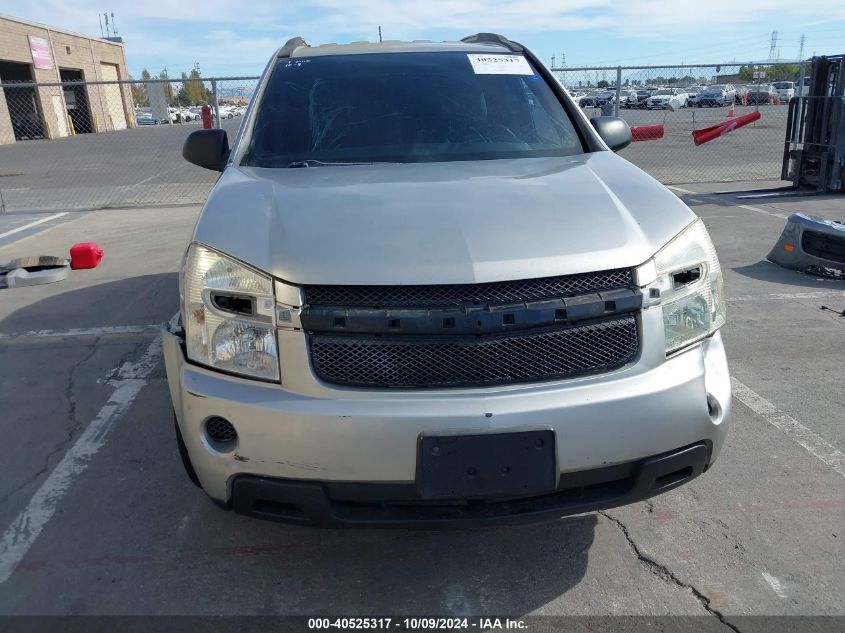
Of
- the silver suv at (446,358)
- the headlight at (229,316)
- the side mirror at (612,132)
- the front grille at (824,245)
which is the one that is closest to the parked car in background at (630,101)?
the front grille at (824,245)

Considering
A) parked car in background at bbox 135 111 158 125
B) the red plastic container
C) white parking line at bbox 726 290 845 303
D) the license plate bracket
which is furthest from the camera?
parked car in background at bbox 135 111 158 125

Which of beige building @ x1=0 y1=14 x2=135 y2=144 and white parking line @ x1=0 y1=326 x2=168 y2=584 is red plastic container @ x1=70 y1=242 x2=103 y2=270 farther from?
beige building @ x1=0 y1=14 x2=135 y2=144

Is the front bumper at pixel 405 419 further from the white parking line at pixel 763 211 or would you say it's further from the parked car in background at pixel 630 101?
the parked car in background at pixel 630 101

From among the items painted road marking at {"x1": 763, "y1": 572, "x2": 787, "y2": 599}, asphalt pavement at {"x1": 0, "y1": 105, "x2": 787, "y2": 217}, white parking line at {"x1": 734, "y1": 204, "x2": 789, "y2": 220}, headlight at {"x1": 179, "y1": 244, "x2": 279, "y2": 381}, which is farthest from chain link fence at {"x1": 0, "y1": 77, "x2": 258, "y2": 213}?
white parking line at {"x1": 734, "y1": 204, "x2": 789, "y2": 220}

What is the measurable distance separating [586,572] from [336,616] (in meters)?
0.95

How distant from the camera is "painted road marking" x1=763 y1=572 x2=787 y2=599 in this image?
250cm

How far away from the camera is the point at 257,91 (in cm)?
372

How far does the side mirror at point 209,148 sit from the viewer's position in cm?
379

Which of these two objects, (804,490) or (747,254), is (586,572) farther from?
(747,254)

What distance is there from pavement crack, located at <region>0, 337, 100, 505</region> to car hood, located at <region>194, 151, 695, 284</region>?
1755 mm

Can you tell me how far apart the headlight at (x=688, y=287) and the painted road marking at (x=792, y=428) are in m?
1.35

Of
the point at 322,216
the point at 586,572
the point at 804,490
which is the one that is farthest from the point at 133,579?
the point at 804,490

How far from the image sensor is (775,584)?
8.36ft

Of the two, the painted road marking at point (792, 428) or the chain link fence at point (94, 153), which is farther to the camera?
the chain link fence at point (94, 153)
